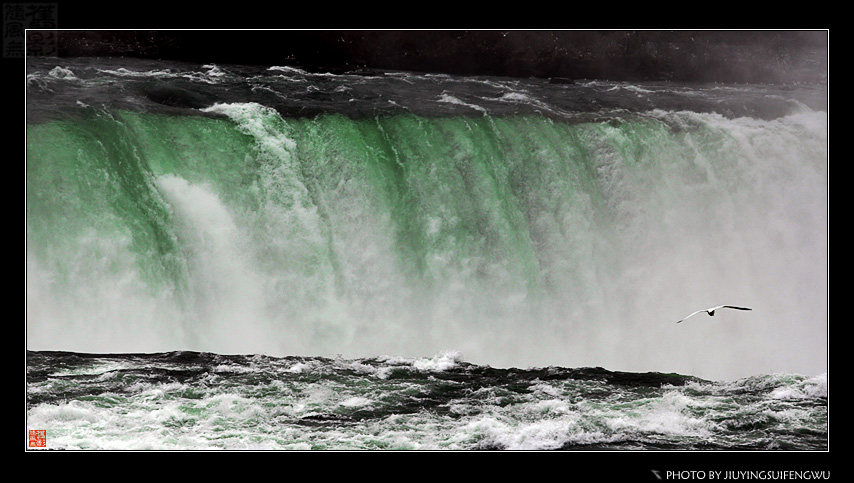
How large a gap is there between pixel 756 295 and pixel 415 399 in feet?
21.7

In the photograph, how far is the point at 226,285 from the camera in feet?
51.5

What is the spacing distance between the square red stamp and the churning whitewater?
0.97 feet

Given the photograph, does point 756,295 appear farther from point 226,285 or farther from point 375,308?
point 226,285

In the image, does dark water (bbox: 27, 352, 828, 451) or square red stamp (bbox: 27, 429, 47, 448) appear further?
dark water (bbox: 27, 352, 828, 451)

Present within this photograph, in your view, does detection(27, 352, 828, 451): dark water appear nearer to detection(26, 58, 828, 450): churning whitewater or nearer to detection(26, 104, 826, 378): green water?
detection(26, 58, 828, 450): churning whitewater

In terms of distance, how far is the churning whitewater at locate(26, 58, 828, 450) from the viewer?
14.2 meters

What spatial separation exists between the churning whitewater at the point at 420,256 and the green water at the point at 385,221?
0.04 m

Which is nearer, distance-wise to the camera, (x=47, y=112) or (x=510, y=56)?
(x=47, y=112)

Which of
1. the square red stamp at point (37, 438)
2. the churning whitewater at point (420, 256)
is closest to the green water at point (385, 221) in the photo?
the churning whitewater at point (420, 256)

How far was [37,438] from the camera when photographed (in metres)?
13.0

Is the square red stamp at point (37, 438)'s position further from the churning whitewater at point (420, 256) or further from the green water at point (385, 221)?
the green water at point (385, 221)

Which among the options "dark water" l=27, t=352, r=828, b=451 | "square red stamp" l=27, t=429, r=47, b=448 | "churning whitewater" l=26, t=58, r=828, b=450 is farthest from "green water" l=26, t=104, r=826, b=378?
"square red stamp" l=27, t=429, r=47, b=448

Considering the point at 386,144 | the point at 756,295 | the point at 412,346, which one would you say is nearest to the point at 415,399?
the point at 412,346

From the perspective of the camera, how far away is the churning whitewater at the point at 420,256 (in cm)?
1420
